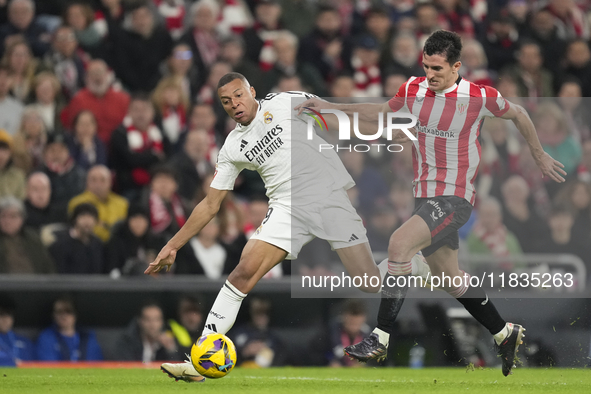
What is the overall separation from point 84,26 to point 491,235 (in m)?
6.19

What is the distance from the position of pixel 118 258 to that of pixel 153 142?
6.02 ft

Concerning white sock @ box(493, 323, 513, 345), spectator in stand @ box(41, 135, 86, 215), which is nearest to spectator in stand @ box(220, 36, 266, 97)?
spectator in stand @ box(41, 135, 86, 215)

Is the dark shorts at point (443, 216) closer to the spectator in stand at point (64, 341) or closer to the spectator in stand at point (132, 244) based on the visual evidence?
the spectator in stand at point (132, 244)

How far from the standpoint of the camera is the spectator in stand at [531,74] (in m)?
12.8

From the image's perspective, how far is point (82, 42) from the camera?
12.5 m

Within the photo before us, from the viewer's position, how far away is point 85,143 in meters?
11.2

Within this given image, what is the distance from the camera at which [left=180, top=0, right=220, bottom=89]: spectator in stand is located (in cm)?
1262

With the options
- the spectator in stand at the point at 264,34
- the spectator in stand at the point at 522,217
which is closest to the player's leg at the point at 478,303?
the spectator in stand at the point at 522,217

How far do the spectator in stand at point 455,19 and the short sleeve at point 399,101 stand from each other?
6094 mm

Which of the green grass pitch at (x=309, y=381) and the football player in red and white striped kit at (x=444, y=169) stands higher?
the football player in red and white striped kit at (x=444, y=169)

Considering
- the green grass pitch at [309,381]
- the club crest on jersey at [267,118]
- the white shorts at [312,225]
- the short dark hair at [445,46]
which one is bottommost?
the green grass pitch at [309,381]

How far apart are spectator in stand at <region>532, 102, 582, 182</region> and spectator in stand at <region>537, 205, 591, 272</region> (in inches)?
19.4

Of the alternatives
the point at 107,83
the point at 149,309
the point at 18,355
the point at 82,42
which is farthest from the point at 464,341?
the point at 82,42

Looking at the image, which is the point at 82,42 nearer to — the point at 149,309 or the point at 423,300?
the point at 149,309
